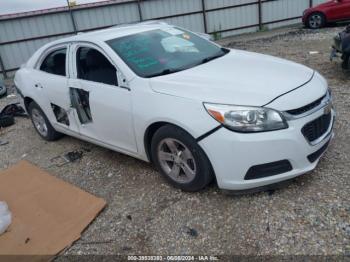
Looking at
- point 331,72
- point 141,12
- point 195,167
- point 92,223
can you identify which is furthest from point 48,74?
point 141,12

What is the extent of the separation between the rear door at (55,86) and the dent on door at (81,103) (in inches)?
4.6

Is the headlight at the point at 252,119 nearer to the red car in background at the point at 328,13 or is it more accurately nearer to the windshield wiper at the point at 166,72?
the windshield wiper at the point at 166,72

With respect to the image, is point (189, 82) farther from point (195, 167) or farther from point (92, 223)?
point (92, 223)

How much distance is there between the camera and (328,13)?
13.0 metres

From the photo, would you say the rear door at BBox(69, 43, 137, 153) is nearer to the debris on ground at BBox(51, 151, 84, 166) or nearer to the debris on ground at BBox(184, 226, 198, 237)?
the debris on ground at BBox(51, 151, 84, 166)

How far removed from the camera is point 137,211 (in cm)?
323

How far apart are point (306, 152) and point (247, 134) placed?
0.55 m

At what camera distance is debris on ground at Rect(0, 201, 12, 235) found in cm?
316

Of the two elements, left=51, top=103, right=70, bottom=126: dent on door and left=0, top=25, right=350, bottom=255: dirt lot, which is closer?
left=0, top=25, right=350, bottom=255: dirt lot

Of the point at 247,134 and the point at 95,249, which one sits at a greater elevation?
the point at 247,134

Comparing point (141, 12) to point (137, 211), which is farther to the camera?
point (141, 12)

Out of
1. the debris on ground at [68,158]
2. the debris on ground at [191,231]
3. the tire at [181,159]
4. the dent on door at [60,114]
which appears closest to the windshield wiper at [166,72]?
the tire at [181,159]

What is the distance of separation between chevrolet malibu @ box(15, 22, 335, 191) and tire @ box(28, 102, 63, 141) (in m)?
0.59

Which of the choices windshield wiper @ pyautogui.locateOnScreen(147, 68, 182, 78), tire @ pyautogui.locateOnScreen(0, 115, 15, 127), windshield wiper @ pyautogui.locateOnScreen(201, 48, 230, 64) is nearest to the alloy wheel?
windshield wiper @ pyautogui.locateOnScreen(147, 68, 182, 78)
